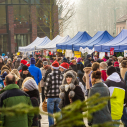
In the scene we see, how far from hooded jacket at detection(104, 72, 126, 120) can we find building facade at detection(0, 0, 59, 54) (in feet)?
130

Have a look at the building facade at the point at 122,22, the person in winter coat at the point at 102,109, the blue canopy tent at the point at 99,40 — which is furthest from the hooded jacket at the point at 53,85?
the building facade at the point at 122,22

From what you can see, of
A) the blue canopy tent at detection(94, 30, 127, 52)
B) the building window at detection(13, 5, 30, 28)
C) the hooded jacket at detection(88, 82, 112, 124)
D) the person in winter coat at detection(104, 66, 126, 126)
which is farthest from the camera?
the building window at detection(13, 5, 30, 28)

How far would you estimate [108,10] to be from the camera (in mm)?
49969

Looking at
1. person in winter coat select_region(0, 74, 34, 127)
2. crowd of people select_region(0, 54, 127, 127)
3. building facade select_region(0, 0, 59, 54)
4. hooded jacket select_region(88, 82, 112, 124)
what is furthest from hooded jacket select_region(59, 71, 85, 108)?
building facade select_region(0, 0, 59, 54)

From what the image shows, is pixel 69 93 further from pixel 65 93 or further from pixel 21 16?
pixel 21 16

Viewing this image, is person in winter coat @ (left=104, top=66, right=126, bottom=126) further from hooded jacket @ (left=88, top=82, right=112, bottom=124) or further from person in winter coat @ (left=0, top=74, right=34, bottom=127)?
person in winter coat @ (left=0, top=74, right=34, bottom=127)

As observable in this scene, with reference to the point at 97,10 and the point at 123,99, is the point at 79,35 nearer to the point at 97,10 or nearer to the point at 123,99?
the point at 123,99

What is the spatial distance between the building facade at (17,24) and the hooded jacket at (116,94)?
39.7 m

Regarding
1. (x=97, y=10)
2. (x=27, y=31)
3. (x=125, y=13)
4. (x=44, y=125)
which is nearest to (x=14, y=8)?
(x=27, y=31)

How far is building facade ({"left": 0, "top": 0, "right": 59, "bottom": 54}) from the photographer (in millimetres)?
44844

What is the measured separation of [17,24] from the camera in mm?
46250

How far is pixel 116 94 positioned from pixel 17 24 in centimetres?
4286

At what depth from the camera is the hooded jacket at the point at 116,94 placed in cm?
481

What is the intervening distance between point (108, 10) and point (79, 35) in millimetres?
31249
